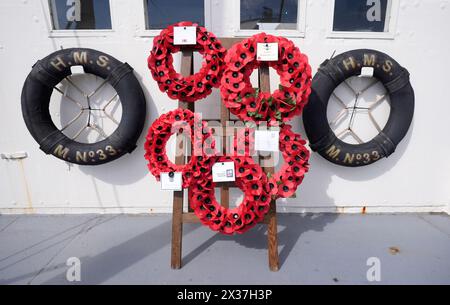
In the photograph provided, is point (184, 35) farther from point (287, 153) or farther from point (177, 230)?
point (177, 230)

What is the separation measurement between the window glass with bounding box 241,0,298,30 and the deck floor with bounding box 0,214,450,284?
4.89 ft

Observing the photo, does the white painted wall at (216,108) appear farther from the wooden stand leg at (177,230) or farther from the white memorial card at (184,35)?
the wooden stand leg at (177,230)

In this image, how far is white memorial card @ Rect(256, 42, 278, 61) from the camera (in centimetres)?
122

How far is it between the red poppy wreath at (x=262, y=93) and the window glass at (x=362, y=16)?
884 mm

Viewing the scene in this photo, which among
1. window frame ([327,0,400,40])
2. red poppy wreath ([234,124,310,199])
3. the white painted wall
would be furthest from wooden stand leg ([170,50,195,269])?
window frame ([327,0,400,40])

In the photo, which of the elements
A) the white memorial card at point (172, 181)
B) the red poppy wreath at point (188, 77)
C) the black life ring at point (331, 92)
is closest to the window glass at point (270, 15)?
the black life ring at point (331, 92)

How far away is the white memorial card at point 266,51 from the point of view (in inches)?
48.0

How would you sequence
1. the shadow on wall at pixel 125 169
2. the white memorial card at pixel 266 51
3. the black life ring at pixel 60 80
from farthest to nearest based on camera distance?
the shadow on wall at pixel 125 169
the black life ring at pixel 60 80
the white memorial card at pixel 266 51

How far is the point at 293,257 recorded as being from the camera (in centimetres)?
146

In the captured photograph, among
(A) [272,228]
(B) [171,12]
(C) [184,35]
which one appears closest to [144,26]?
(B) [171,12]

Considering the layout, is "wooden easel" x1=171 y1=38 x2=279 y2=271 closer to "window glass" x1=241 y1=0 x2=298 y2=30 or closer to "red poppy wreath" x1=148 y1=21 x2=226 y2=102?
"red poppy wreath" x1=148 y1=21 x2=226 y2=102

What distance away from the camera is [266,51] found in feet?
4.01

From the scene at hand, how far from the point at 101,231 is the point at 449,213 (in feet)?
9.07

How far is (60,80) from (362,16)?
2305 millimetres
